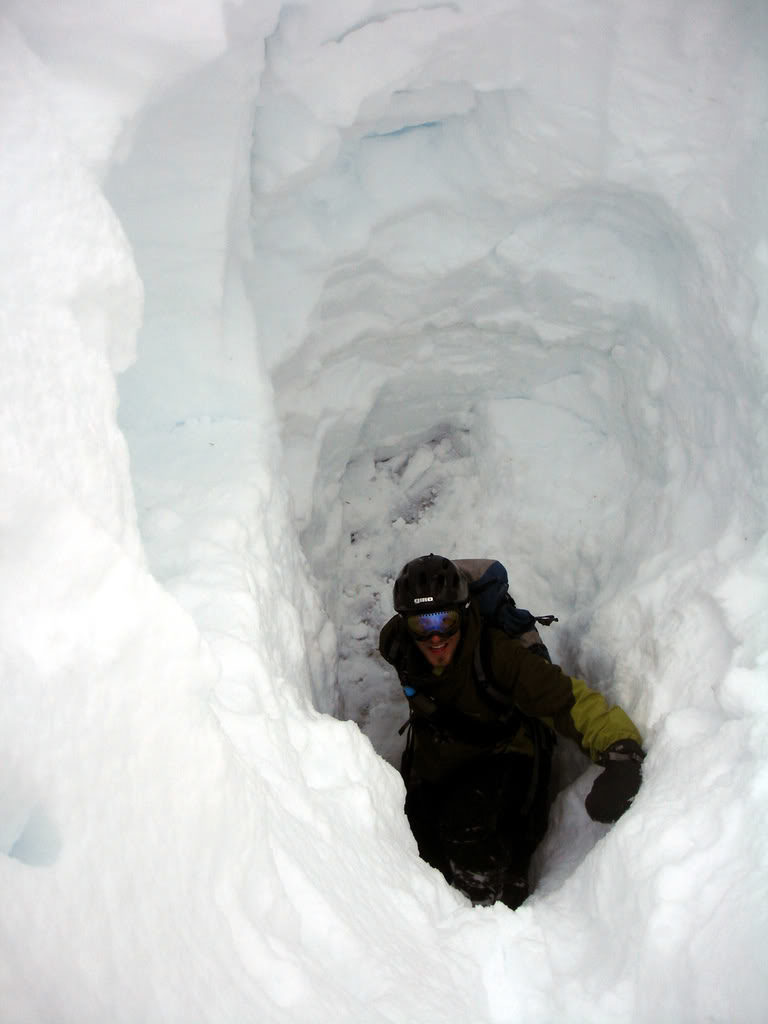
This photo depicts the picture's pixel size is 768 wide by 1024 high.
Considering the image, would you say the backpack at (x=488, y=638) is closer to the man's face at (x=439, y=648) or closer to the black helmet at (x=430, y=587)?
the man's face at (x=439, y=648)

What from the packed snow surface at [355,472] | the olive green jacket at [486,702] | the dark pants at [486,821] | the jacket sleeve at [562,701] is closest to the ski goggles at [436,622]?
the olive green jacket at [486,702]

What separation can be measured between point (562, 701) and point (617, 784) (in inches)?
19.5

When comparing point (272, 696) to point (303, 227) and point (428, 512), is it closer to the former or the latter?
point (303, 227)

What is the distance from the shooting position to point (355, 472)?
209 inches

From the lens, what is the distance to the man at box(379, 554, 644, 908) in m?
3.66

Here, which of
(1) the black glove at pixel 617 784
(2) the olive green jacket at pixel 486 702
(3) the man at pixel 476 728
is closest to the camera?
(1) the black glove at pixel 617 784

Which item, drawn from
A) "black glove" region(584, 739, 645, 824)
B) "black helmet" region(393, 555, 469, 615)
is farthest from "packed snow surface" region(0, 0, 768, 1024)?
"black helmet" region(393, 555, 469, 615)

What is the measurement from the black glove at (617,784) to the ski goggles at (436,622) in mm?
894

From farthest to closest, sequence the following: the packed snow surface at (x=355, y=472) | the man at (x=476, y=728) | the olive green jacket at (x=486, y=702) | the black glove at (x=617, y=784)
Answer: the man at (x=476, y=728) < the olive green jacket at (x=486, y=702) < the black glove at (x=617, y=784) < the packed snow surface at (x=355, y=472)

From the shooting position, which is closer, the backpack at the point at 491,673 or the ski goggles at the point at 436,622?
the ski goggles at the point at 436,622

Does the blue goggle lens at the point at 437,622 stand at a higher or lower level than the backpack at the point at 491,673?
higher

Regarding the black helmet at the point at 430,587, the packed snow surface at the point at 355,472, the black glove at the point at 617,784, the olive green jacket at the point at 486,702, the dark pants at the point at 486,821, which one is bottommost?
the dark pants at the point at 486,821

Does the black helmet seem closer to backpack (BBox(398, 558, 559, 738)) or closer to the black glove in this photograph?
backpack (BBox(398, 558, 559, 738))

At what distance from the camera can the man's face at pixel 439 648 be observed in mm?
3842
